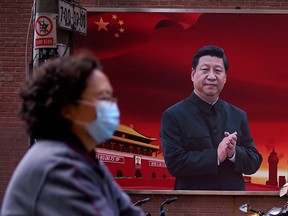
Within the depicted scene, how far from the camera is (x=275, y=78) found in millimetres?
11422

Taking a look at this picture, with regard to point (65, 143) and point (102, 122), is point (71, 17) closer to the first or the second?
point (102, 122)

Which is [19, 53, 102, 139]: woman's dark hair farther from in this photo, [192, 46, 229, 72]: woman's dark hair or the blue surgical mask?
[192, 46, 229, 72]: woman's dark hair

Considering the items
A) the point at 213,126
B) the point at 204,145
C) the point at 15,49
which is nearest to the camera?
the point at 204,145

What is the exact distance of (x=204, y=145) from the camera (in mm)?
11117

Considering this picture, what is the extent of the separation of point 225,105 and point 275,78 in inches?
38.9

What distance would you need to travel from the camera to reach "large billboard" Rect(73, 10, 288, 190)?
11.4 metres

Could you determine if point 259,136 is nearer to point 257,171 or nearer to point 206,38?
point 257,171

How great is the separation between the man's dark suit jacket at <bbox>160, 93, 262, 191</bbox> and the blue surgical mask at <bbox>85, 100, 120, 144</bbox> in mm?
8527

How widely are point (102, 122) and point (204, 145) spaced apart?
28.2ft

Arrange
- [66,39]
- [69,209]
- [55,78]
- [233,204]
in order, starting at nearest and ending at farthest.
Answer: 1. [69,209]
2. [55,78]
3. [66,39]
4. [233,204]

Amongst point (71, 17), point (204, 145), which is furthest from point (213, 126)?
point (71, 17)

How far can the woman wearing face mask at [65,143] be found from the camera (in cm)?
231

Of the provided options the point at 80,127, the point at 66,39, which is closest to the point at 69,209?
the point at 80,127

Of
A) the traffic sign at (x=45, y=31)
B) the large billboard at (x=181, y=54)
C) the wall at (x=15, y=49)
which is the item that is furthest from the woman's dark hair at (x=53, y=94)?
the wall at (x=15, y=49)
